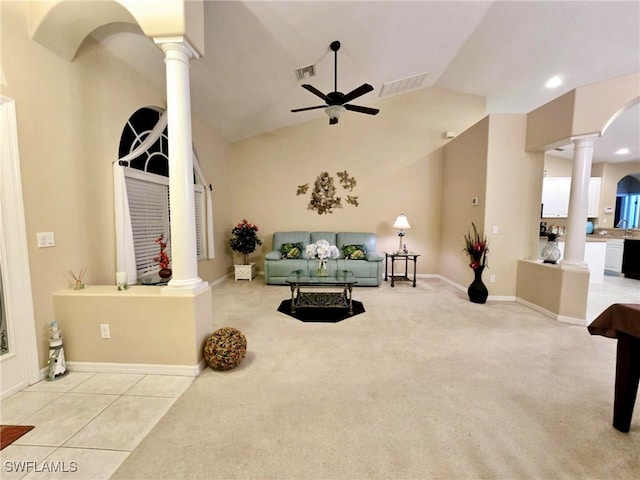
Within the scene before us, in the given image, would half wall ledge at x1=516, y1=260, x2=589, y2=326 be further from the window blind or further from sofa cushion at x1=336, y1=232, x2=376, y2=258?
the window blind

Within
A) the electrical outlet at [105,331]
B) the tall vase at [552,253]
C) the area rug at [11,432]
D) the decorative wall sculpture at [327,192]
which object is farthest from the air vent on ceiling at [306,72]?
the area rug at [11,432]

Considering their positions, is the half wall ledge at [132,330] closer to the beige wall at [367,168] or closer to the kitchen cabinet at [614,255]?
the beige wall at [367,168]

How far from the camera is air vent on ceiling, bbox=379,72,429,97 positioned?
198 inches

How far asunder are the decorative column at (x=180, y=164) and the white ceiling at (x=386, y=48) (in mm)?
847

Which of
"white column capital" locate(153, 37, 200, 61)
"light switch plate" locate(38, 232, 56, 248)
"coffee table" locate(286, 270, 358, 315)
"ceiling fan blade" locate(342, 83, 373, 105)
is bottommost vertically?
"coffee table" locate(286, 270, 358, 315)

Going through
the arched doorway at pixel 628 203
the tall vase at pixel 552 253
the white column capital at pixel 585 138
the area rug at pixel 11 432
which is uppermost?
the white column capital at pixel 585 138

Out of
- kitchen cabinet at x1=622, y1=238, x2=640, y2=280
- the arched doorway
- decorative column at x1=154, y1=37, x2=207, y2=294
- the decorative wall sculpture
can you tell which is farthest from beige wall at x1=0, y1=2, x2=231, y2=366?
the arched doorway

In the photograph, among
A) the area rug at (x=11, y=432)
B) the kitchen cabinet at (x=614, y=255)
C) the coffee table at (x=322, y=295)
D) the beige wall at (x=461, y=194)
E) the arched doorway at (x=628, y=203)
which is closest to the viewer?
the area rug at (x=11, y=432)

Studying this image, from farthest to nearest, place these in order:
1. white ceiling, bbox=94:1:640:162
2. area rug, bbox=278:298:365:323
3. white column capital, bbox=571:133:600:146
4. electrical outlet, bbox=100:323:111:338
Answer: area rug, bbox=278:298:365:323, white column capital, bbox=571:133:600:146, white ceiling, bbox=94:1:640:162, electrical outlet, bbox=100:323:111:338

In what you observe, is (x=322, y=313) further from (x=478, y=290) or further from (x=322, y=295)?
(x=478, y=290)

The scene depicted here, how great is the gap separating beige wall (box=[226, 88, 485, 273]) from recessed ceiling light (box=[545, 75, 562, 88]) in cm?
120

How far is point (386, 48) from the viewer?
3826 millimetres

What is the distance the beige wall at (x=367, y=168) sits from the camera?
5.84 meters

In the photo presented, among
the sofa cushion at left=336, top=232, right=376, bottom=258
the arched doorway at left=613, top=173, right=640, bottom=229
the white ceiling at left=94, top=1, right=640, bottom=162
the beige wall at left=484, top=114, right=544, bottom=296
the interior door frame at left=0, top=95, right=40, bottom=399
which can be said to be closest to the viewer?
the interior door frame at left=0, top=95, right=40, bottom=399
